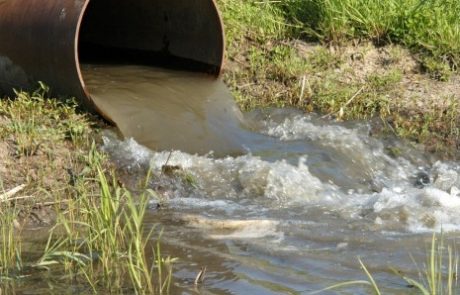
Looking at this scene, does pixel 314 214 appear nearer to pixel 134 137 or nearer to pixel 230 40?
pixel 134 137

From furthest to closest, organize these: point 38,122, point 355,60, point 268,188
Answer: point 355,60 < point 38,122 < point 268,188

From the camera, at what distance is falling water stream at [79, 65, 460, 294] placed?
442 centimetres

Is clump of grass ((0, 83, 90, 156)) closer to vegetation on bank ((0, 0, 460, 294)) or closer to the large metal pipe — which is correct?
vegetation on bank ((0, 0, 460, 294))

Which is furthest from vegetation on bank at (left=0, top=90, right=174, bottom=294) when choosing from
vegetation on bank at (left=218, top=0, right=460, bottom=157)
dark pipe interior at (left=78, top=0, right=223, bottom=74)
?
vegetation on bank at (left=218, top=0, right=460, bottom=157)

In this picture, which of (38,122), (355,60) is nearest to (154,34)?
(355,60)

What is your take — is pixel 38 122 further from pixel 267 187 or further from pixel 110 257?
pixel 110 257

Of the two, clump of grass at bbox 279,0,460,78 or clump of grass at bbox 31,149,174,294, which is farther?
clump of grass at bbox 279,0,460,78

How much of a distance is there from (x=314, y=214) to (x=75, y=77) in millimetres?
1990

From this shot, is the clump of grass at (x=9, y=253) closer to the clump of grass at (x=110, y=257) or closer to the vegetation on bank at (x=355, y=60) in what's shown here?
the clump of grass at (x=110, y=257)

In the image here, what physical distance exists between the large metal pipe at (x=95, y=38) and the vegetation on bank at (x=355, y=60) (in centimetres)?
48

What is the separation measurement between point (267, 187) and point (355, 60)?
7.80ft

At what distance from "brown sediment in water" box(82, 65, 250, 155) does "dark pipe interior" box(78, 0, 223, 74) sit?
236mm

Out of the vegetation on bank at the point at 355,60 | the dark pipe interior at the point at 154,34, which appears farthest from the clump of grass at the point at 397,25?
the dark pipe interior at the point at 154,34

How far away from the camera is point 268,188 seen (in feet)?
18.9
